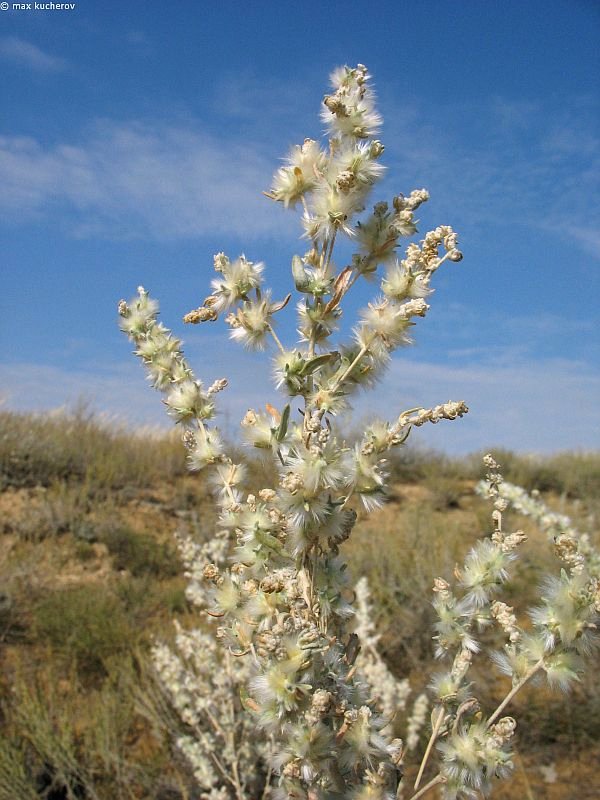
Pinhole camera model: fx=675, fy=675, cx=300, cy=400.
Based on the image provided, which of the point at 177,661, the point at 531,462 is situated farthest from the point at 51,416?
the point at 531,462

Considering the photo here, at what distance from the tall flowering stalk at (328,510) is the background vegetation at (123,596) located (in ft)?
0.52

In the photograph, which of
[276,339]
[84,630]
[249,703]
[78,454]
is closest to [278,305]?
[276,339]

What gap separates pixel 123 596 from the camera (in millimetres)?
5555

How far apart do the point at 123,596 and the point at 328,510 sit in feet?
16.5

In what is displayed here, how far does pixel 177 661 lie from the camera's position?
354 cm

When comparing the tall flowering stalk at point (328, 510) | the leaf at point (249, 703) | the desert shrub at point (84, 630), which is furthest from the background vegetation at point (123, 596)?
the leaf at point (249, 703)

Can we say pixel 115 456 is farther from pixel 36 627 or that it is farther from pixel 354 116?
pixel 354 116

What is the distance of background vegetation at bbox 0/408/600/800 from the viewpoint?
12.2ft

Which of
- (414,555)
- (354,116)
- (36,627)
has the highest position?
(354,116)

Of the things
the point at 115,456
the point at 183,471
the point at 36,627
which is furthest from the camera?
the point at 183,471

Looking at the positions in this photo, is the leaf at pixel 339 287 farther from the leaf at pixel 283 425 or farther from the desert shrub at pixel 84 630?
the desert shrub at pixel 84 630

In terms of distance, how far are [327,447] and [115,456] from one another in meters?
7.42

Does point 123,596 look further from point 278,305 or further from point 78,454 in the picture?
point 278,305

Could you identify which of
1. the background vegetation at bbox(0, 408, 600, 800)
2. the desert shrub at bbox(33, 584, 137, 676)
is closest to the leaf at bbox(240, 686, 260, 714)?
the background vegetation at bbox(0, 408, 600, 800)
